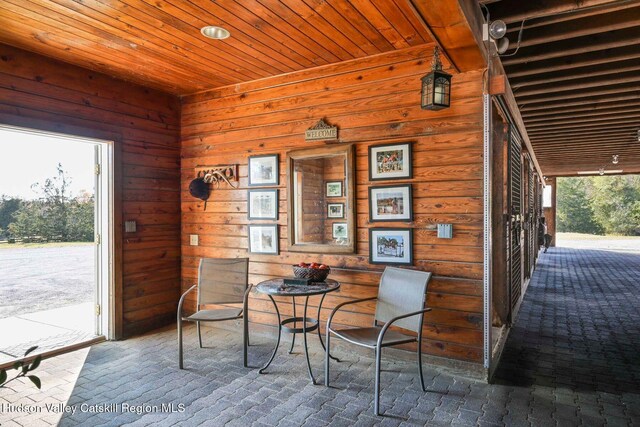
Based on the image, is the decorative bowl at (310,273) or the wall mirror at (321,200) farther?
the wall mirror at (321,200)

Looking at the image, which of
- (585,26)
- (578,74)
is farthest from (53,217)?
(578,74)

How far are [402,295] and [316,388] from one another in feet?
2.99

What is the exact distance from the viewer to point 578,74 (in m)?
3.93

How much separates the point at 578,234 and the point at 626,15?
82.8ft

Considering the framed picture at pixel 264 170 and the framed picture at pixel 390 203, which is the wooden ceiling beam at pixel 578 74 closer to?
the framed picture at pixel 390 203

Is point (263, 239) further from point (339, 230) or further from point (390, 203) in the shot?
point (390, 203)

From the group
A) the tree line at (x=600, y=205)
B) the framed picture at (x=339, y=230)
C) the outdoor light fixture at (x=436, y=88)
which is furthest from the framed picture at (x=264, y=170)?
the tree line at (x=600, y=205)

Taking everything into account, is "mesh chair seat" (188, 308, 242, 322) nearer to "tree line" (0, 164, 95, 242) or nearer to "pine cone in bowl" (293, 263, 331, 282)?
"pine cone in bowl" (293, 263, 331, 282)

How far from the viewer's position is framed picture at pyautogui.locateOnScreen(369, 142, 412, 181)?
3.33 meters

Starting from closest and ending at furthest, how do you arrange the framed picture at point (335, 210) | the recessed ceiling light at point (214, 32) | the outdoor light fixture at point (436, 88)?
the outdoor light fixture at point (436, 88) < the recessed ceiling light at point (214, 32) < the framed picture at point (335, 210)

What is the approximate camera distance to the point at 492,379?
298cm

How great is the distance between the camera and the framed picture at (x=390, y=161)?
3.33 metres

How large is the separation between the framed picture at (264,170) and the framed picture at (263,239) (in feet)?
1.50

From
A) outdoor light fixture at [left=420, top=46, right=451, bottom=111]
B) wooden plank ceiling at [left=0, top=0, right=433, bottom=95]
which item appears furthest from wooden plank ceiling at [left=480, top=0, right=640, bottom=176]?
wooden plank ceiling at [left=0, top=0, right=433, bottom=95]
